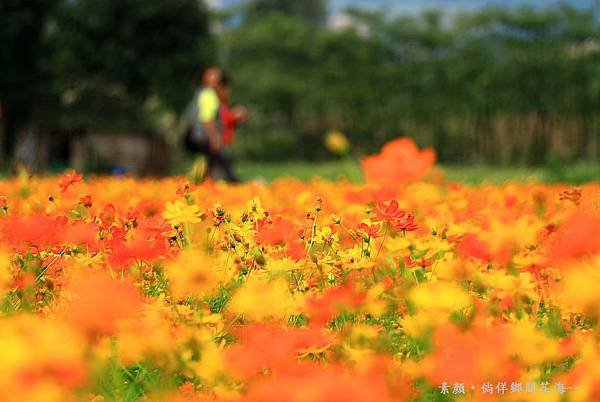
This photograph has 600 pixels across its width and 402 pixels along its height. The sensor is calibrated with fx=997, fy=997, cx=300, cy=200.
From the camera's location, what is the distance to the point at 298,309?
219 cm

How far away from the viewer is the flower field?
146cm

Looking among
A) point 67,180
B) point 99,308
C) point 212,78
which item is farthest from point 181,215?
point 212,78

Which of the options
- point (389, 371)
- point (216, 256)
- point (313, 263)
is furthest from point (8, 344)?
point (216, 256)

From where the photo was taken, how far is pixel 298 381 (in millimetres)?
1272

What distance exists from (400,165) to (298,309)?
949mm

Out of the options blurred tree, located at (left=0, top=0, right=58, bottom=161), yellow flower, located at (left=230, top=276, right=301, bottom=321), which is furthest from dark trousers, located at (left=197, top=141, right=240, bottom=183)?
blurred tree, located at (left=0, top=0, right=58, bottom=161)

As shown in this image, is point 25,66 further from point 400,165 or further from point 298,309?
point 298,309

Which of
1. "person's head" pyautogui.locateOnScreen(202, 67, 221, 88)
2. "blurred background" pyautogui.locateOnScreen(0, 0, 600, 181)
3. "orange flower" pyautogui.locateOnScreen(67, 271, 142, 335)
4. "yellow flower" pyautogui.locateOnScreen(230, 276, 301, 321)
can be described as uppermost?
"orange flower" pyautogui.locateOnScreen(67, 271, 142, 335)

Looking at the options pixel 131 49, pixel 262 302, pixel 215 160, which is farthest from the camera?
pixel 131 49

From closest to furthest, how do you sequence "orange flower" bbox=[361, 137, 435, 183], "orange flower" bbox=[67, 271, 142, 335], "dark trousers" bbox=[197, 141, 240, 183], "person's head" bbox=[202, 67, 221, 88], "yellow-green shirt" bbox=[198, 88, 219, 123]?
"orange flower" bbox=[67, 271, 142, 335], "orange flower" bbox=[361, 137, 435, 183], "person's head" bbox=[202, 67, 221, 88], "yellow-green shirt" bbox=[198, 88, 219, 123], "dark trousers" bbox=[197, 141, 240, 183]

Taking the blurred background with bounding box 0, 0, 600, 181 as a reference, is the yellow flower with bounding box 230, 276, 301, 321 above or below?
above

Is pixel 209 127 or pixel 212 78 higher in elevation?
pixel 212 78

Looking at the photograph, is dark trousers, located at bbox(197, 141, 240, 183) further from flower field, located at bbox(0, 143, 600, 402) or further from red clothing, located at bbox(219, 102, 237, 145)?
flower field, located at bbox(0, 143, 600, 402)

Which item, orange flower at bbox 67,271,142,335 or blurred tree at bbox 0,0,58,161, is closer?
orange flower at bbox 67,271,142,335
